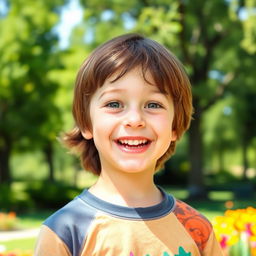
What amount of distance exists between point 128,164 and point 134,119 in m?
0.17

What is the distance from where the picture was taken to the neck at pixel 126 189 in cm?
196

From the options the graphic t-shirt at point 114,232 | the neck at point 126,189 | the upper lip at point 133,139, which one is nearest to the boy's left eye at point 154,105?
the upper lip at point 133,139

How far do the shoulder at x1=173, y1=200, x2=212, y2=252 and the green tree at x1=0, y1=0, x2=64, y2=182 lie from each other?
15.7m

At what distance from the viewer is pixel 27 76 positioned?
18.5 meters

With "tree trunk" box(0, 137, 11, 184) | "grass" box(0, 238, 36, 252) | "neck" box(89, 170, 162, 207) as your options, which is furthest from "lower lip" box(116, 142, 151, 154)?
"tree trunk" box(0, 137, 11, 184)

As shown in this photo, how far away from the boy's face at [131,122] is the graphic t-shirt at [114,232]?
17cm

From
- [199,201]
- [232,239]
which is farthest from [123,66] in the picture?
[199,201]

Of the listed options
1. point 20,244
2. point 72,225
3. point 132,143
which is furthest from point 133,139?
point 20,244

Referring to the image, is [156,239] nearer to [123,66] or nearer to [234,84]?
[123,66]

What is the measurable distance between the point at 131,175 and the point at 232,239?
4.48 feet

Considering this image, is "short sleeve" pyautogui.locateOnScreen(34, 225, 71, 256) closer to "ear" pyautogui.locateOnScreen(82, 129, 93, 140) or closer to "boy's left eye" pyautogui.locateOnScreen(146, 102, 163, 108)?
"ear" pyautogui.locateOnScreen(82, 129, 93, 140)

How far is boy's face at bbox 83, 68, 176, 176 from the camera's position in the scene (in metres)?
1.89

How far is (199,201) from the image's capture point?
21016 millimetres

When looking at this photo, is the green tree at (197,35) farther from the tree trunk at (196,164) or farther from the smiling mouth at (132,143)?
the smiling mouth at (132,143)
